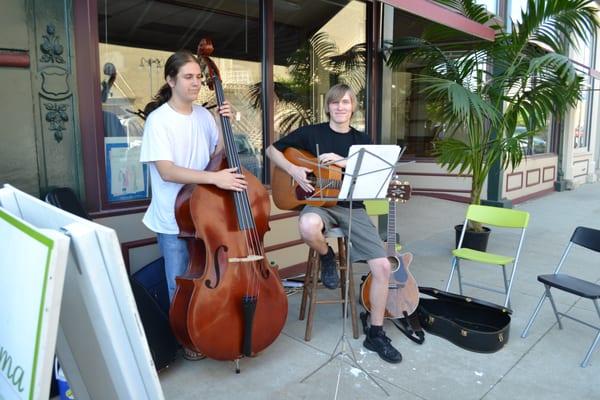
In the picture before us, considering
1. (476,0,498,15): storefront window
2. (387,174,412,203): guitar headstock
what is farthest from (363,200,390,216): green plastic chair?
(476,0,498,15): storefront window

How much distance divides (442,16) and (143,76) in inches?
92.6

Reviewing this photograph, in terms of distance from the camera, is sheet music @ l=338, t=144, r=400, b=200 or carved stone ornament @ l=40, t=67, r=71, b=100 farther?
carved stone ornament @ l=40, t=67, r=71, b=100

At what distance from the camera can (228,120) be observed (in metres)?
2.38

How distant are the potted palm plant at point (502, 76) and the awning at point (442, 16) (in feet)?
0.86

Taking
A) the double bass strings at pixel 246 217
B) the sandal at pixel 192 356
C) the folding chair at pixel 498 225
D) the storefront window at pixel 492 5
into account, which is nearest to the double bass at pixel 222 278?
the double bass strings at pixel 246 217

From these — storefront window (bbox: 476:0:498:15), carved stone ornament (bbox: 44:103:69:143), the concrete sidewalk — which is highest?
storefront window (bbox: 476:0:498:15)

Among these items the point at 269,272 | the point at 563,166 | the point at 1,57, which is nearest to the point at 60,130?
the point at 1,57

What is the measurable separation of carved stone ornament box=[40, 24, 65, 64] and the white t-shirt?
66 cm

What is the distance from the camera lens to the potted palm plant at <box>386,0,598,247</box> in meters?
4.29

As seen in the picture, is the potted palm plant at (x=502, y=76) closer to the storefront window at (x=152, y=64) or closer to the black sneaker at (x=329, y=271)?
the storefront window at (x=152, y=64)

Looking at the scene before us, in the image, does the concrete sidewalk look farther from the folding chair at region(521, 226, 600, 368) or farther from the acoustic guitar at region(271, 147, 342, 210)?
the acoustic guitar at region(271, 147, 342, 210)

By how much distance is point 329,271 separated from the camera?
278 centimetres

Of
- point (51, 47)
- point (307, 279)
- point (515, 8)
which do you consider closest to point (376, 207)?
point (307, 279)

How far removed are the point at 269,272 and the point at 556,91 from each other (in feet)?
11.5
